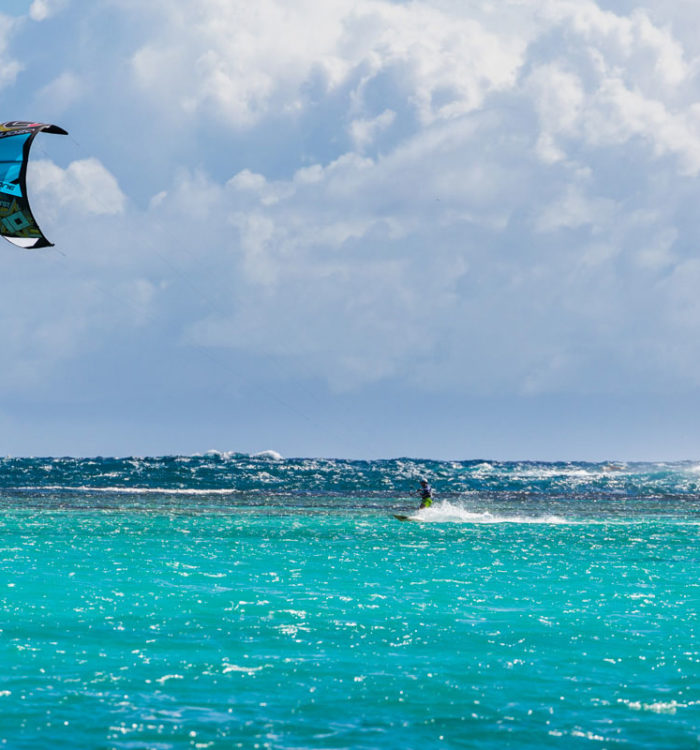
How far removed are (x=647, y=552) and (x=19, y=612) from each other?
23331 mm

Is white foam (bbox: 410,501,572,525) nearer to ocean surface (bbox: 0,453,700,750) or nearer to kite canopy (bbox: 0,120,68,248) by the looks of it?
ocean surface (bbox: 0,453,700,750)

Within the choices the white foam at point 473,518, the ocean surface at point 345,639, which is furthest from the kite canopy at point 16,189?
the white foam at point 473,518

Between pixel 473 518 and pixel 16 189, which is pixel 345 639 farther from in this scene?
pixel 473 518

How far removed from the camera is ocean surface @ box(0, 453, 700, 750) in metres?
11.8

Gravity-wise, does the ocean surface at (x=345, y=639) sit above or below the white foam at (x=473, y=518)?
below

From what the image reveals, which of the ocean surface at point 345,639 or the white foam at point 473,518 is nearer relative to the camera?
the ocean surface at point 345,639

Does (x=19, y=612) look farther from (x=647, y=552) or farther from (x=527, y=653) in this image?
(x=647, y=552)

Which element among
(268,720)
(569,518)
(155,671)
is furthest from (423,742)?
(569,518)

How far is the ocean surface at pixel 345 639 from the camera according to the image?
11.8 metres

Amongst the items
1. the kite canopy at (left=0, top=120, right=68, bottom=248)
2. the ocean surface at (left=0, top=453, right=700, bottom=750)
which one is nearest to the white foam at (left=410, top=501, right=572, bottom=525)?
the ocean surface at (left=0, top=453, right=700, bottom=750)

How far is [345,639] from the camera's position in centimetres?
1719

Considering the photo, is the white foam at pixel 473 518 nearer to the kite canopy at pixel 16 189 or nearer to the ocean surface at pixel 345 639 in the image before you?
the ocean surface at pixel 345 639

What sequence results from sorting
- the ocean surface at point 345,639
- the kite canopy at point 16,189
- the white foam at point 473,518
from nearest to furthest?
the ocean surface at point 345,639 → the kite canopy at point 16,189 → the white foam at point 473,518

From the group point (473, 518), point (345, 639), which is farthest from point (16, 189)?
point (473, 518)
